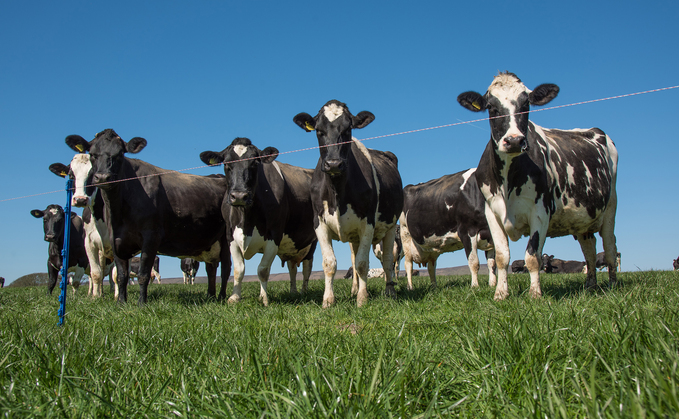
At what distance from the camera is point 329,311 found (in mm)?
5297

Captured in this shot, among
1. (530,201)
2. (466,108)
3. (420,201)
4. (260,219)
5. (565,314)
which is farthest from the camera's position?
(420,201)

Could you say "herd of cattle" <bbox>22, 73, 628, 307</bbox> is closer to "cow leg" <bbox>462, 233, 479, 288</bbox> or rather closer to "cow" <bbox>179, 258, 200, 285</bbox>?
"cow leg" <bbox>462, 233, 479, 288</bbox>

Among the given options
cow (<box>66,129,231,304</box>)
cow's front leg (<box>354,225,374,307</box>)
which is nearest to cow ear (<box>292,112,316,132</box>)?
cow's front leg (<box>354,225,374,307</box>)

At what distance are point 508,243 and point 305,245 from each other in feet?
14.3

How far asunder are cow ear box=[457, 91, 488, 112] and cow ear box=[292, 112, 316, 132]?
2137mm

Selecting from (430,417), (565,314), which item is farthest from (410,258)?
(430,417)

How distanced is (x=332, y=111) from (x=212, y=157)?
93.8 inches

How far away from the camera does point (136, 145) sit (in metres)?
8.15

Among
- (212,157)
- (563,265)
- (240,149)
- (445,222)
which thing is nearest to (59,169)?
(212,157)

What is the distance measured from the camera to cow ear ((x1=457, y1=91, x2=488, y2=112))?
6355 mm

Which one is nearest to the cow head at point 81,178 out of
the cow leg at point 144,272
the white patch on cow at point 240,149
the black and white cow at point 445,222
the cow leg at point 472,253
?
the cow leg at point 144,272

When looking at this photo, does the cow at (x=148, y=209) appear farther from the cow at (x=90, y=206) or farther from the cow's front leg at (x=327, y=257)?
the cow's front leg at (x=327, y=257)

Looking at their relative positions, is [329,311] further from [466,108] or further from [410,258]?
[410,258]

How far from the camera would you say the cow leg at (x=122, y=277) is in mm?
7698
